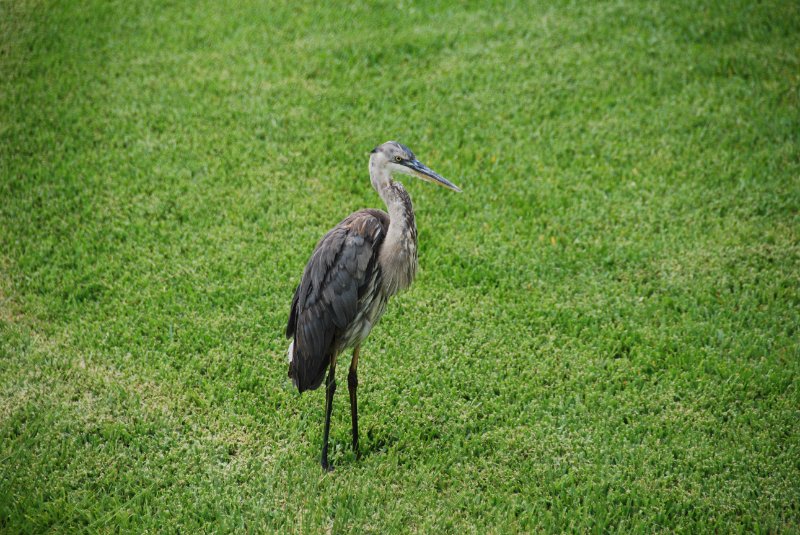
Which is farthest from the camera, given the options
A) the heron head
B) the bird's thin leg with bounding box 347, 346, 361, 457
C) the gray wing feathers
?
the bird's thin leg with bounding box 347, 346, 361, 457

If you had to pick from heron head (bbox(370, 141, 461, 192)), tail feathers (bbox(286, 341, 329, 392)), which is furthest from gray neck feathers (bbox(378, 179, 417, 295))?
tail feathers (bbox(286, 341, 329, 392))

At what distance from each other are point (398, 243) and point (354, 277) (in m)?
0.34

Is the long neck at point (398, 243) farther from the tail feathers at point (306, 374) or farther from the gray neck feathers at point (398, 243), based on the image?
the tail feathers at point (306, 374)

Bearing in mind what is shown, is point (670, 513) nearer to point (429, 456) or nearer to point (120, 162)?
point (429, 456)

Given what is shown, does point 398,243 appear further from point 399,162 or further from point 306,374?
point 306,374

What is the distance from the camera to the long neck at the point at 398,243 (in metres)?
4.31

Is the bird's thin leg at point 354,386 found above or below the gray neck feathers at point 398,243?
below

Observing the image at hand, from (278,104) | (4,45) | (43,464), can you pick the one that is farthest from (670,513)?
(4,45)

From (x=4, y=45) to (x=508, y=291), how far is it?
6.33m

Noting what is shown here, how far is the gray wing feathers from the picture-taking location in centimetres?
429

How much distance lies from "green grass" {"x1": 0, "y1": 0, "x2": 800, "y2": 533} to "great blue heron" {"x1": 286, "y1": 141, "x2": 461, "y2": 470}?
0.70 metres

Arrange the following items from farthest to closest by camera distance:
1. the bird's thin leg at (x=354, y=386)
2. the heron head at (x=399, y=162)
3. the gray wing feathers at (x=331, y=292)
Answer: the bird's thin leg at (x=354, y=386) → the heron head at (x=399, y=162) → the gray wing feathers at (x=331, y=292)

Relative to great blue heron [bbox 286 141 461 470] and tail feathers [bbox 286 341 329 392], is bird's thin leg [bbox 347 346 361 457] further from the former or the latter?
tail feathers [bbox 286 341 329 392]

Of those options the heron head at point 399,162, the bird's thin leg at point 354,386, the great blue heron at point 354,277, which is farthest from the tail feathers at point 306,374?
the heron head at point 399,162
